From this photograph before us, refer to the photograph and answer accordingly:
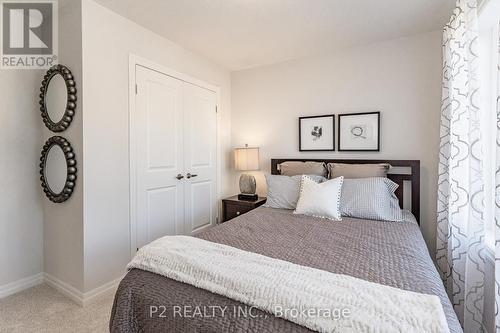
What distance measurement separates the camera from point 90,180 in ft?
6.72

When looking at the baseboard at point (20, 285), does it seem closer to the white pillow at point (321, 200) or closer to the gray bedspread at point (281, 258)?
the gray bedspread at point (281, 258)

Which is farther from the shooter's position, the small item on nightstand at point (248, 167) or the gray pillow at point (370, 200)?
the small item on nightstand at point (248, 167)

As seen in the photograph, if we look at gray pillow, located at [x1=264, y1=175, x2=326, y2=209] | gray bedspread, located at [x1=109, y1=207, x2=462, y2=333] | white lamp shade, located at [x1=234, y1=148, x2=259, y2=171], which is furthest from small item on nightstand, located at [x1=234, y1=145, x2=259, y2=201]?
gray bedspread, located at [x1=109, y1=207, x2=462, y2=333]

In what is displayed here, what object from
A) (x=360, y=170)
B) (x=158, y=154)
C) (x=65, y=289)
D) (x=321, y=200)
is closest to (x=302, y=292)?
(x=321, y=200)

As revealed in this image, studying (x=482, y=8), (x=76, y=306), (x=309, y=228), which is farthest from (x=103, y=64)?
(x=482, y=8)

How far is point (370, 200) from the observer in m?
2.16

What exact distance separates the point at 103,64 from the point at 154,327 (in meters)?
2.03

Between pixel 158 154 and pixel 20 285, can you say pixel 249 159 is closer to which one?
pixel 158 154

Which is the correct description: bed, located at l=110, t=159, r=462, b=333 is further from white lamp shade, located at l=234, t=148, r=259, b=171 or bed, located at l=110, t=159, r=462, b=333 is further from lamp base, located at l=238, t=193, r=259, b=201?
white lamp shade, located at l=234, t=148, r=259, b=171

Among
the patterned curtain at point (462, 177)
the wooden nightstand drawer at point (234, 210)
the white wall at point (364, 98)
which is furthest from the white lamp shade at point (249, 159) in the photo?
the patterned curtain at point (462, 177)

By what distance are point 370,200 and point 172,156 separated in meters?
2.01

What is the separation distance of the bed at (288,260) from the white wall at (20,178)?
178 cm

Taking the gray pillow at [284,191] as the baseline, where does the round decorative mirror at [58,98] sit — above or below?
above

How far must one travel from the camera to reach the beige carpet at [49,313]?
1775 mm
